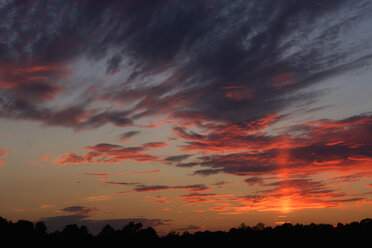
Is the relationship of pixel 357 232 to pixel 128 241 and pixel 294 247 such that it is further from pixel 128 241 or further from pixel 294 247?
pixel 128 241

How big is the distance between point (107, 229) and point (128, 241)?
2854 cm

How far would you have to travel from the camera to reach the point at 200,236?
352 ft

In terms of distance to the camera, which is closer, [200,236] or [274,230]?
[274,230]

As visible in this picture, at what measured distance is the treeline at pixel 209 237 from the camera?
85125mm

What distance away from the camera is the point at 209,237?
346 feet

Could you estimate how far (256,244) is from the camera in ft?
298

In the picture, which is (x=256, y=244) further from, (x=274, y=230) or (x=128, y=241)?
(x=128, y=241)

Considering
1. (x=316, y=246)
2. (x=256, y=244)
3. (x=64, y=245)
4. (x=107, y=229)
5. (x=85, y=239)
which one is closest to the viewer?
(x=316, y=246)

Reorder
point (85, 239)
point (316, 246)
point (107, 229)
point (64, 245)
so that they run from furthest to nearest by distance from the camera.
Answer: point (107, 229) → point (85, 239) → point (64, 245) → point (316, 246)

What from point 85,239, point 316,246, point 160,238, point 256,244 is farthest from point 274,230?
point 85,239

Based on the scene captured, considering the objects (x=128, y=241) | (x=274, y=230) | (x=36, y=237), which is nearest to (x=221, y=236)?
(x=274, y=230)

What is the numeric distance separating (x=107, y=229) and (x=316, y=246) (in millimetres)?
67761

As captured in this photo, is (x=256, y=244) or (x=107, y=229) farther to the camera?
(x=107, y=229)

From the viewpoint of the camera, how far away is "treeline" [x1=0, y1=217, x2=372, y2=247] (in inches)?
3351
